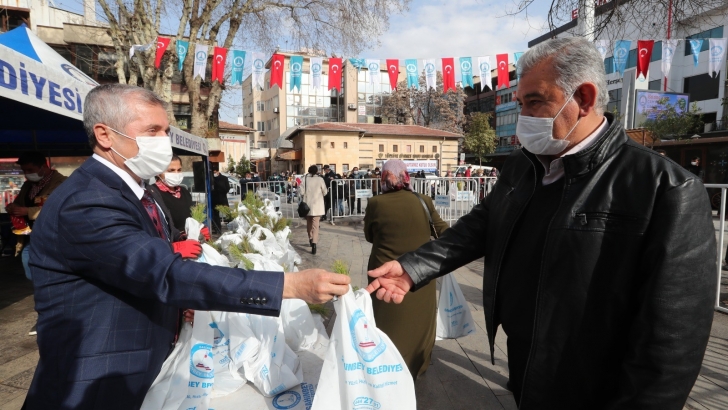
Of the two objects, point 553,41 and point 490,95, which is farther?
point 490,95

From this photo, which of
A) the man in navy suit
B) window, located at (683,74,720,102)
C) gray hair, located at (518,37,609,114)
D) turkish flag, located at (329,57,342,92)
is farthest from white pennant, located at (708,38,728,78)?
window, located at (683,74,720,102)

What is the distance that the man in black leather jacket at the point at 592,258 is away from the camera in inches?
46.7

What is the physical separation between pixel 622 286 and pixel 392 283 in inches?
37.1

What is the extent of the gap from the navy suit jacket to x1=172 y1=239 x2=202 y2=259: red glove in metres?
0.78

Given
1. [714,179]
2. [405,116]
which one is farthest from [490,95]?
[714,179]

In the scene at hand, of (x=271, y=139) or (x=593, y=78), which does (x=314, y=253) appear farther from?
(x=271, y=139)

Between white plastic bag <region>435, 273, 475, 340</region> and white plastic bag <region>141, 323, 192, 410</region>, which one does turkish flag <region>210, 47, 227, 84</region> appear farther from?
white plastic bag <region>141, 323, 192, 410</region>

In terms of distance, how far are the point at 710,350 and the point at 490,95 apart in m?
53.1

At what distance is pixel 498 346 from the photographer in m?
3.79

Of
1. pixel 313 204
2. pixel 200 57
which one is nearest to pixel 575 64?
pixel 313 204

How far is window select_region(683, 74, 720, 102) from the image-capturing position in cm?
2804

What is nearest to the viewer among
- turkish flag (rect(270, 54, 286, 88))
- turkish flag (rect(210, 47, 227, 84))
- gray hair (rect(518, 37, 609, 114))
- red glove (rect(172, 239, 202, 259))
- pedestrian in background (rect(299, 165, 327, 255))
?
gray hair (rect(518, 37, 609, 114))

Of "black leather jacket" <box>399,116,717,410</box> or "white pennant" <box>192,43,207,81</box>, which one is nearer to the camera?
"black leather jacket" <box>399,116,717,410</box>

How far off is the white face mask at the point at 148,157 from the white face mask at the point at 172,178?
3.07 meters
